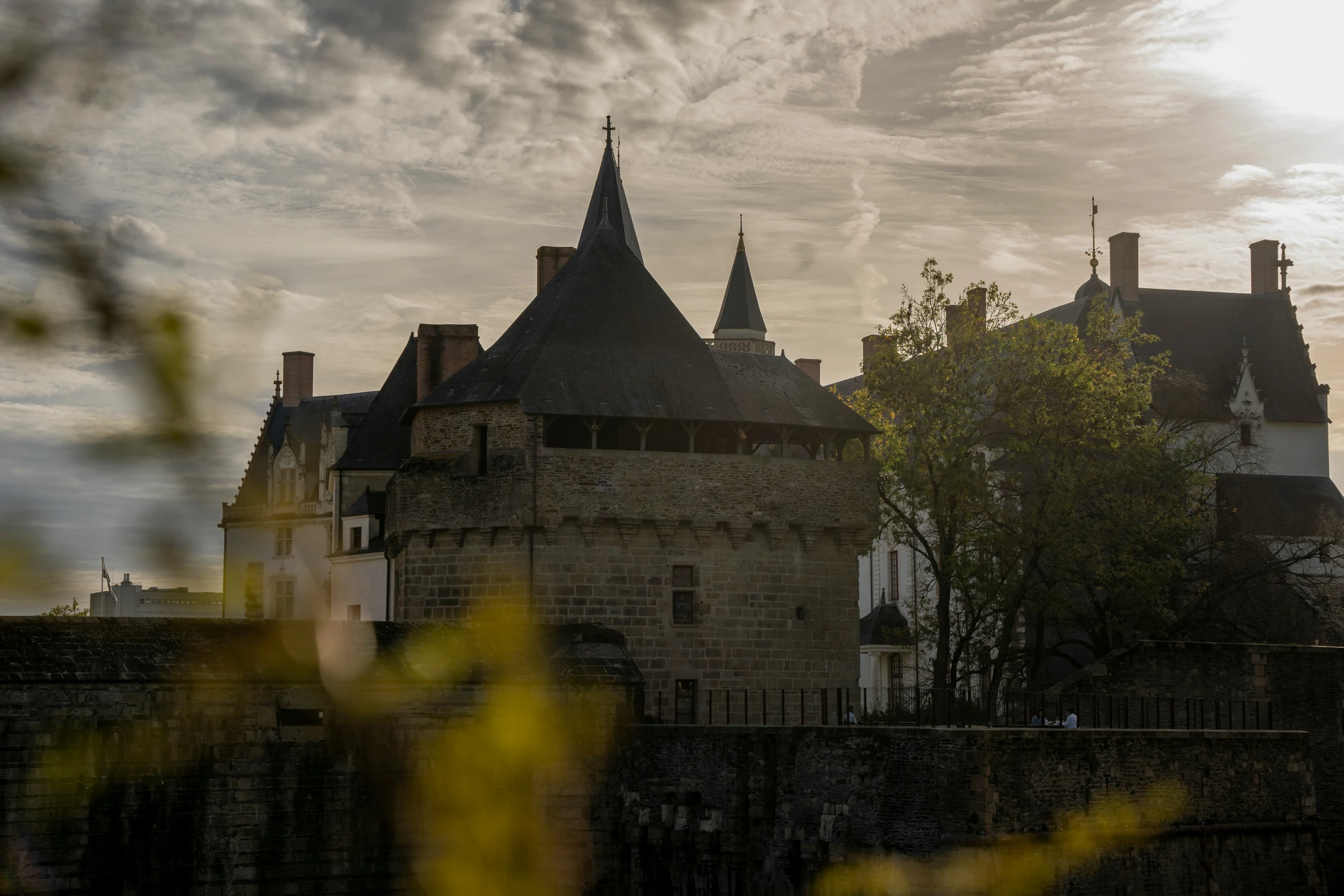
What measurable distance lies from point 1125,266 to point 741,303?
91.9 feet

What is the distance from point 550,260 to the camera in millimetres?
41406

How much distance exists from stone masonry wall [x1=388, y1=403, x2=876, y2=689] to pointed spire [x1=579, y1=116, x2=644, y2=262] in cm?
1750

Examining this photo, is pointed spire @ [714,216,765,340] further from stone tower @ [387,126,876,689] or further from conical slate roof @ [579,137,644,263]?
stone tower @ [387,126,876,689]

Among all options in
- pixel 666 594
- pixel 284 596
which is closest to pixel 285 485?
pixel 284 596

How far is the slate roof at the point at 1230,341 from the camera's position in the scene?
5956 centimetres

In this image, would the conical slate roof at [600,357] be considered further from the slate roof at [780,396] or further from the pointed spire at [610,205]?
the pointed spire at [610,205]

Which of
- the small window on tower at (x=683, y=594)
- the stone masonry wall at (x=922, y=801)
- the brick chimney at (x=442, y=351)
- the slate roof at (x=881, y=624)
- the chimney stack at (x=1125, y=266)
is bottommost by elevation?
the stone masonry wall at (x=922, y=801)

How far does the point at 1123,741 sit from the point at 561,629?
34.6 feet

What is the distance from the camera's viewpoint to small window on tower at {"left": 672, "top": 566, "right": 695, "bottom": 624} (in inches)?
1251

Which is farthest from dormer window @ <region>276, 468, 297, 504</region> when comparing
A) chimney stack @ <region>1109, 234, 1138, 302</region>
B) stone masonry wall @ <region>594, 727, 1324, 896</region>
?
chimney stack @ <region>1109, 234, 1138, 302</region>

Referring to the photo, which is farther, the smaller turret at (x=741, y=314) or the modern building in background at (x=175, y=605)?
the smaller turret at (x=741, y=314)

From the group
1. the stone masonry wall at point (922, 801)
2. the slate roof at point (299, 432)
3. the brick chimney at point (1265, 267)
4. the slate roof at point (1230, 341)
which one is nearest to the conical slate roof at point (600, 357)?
the stone masonry wall at point (922, 801)

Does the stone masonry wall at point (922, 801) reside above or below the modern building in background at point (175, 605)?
below

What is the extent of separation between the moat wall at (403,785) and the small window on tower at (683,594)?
15.5 ft
